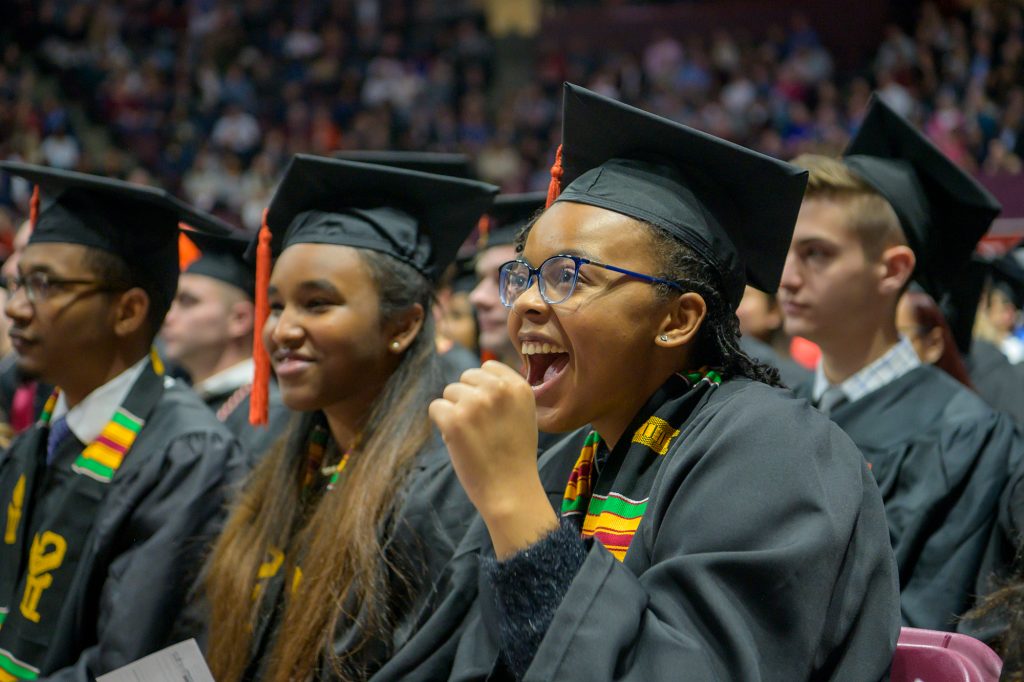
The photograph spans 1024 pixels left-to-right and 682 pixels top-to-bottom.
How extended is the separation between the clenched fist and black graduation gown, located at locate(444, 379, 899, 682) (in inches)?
5.2

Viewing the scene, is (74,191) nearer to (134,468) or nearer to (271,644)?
(134,468)

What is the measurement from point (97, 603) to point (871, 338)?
232 cm

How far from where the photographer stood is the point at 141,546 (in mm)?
2949

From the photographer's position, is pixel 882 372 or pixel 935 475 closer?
pixel 935 475

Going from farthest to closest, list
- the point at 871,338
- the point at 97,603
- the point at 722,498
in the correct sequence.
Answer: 1. the point at 871,338
2. the point at 97,603
3. the point at 722,498

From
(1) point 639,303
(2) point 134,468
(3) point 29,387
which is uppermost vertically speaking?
(1) point 639,303

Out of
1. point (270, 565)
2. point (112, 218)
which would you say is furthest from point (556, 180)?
point (112, 218)

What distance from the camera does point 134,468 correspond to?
10.1 ft

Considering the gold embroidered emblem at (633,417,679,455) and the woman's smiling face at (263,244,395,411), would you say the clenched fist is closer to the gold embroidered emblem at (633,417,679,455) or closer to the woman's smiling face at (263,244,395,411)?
the gold embroidered emblem at (633,417,679,455)

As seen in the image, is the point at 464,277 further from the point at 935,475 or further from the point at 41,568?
the point at 935,475

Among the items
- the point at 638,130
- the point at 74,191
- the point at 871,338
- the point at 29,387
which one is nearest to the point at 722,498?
the point at 638,130

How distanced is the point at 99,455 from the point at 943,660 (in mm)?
2283

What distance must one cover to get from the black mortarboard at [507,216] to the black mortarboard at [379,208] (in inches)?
46.0

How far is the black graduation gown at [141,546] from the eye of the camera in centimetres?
284
